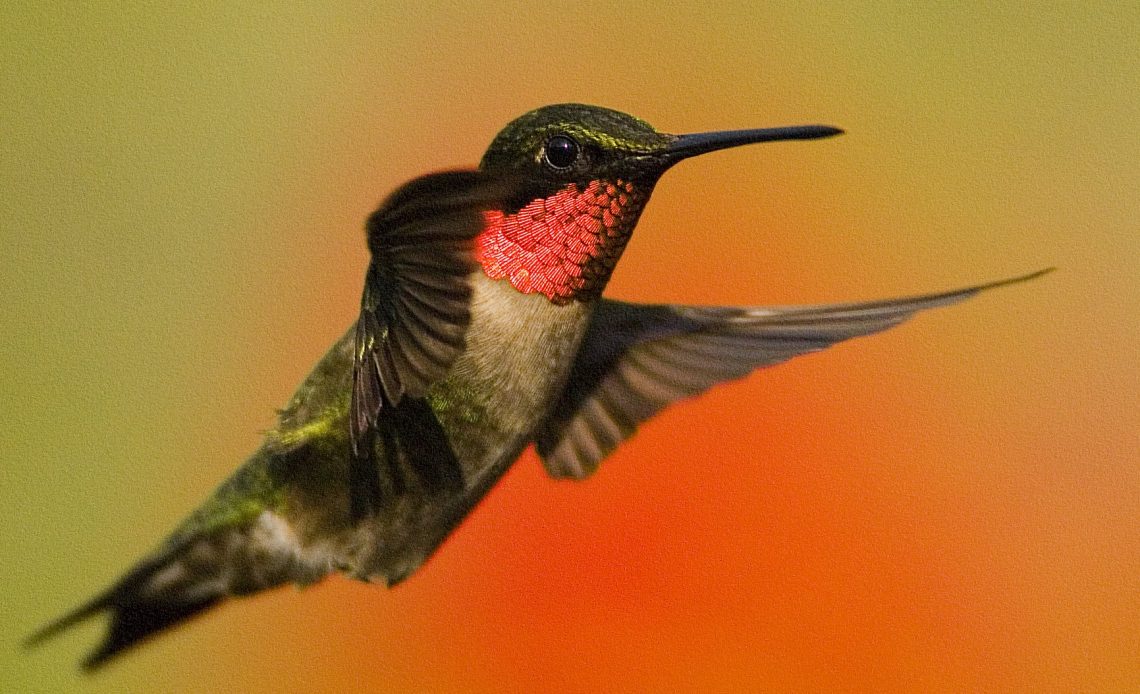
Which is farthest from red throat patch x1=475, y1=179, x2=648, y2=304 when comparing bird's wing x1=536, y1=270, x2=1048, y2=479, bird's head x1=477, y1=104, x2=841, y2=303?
bird's wing x1=536, y1=270, x2=1048, y2=479

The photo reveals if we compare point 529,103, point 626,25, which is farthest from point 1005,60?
point 529,103

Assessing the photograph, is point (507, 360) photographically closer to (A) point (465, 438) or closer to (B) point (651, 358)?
(A) point (465, 438)

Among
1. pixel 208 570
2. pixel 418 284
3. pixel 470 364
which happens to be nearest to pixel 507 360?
pixel 470 364

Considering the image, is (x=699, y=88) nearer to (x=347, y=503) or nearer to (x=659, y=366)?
(x=659, y=366)

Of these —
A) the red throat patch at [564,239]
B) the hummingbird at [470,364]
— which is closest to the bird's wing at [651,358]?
the hummingbird at [470,364]

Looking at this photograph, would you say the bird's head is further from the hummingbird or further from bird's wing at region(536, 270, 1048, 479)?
bird's wing at region(536, 270, 1048, 479)

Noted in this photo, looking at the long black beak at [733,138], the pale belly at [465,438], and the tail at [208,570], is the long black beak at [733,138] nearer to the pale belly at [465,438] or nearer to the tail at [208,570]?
the pale belly at [465,438]
